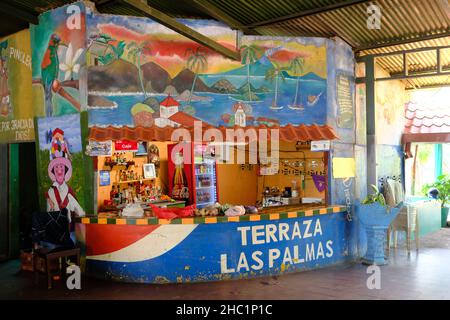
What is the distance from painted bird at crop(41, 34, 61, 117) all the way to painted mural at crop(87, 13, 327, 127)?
31.3 inches

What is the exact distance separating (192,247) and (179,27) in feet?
11.1

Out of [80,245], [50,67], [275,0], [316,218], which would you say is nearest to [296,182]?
[316,218]

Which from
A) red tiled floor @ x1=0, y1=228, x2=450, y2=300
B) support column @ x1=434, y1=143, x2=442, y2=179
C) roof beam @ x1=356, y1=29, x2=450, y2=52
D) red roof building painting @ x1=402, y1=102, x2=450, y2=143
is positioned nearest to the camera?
→ red tiled floor @ x1=0, y1=228, x2=450, y2=300

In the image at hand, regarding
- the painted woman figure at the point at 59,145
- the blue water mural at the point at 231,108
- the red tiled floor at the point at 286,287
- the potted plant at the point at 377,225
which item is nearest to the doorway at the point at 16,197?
the red tiled floor at the point at 286,287

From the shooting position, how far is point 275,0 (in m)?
7.42

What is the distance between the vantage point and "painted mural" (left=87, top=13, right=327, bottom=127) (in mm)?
7297

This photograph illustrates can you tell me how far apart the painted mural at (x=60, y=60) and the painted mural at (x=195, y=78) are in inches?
7.9

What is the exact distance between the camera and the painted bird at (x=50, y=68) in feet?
24.9

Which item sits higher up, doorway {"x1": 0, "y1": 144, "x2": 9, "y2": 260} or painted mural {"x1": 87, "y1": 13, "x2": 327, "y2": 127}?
painted mural {"x1": 87, "y1": 13, "x2": 327, "y2": 127}

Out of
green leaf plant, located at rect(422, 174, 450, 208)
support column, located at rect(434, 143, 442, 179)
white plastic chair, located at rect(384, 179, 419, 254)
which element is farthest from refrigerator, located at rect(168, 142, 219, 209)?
support column, located at rect(434, 143, 442, 179)

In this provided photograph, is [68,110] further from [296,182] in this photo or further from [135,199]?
[296,182]

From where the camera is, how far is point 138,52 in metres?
7.42

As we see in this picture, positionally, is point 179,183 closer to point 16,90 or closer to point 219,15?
point 16,90

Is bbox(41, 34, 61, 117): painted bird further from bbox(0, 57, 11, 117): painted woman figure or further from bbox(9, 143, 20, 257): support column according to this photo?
bbox(9, 143, 20, 257): support column
